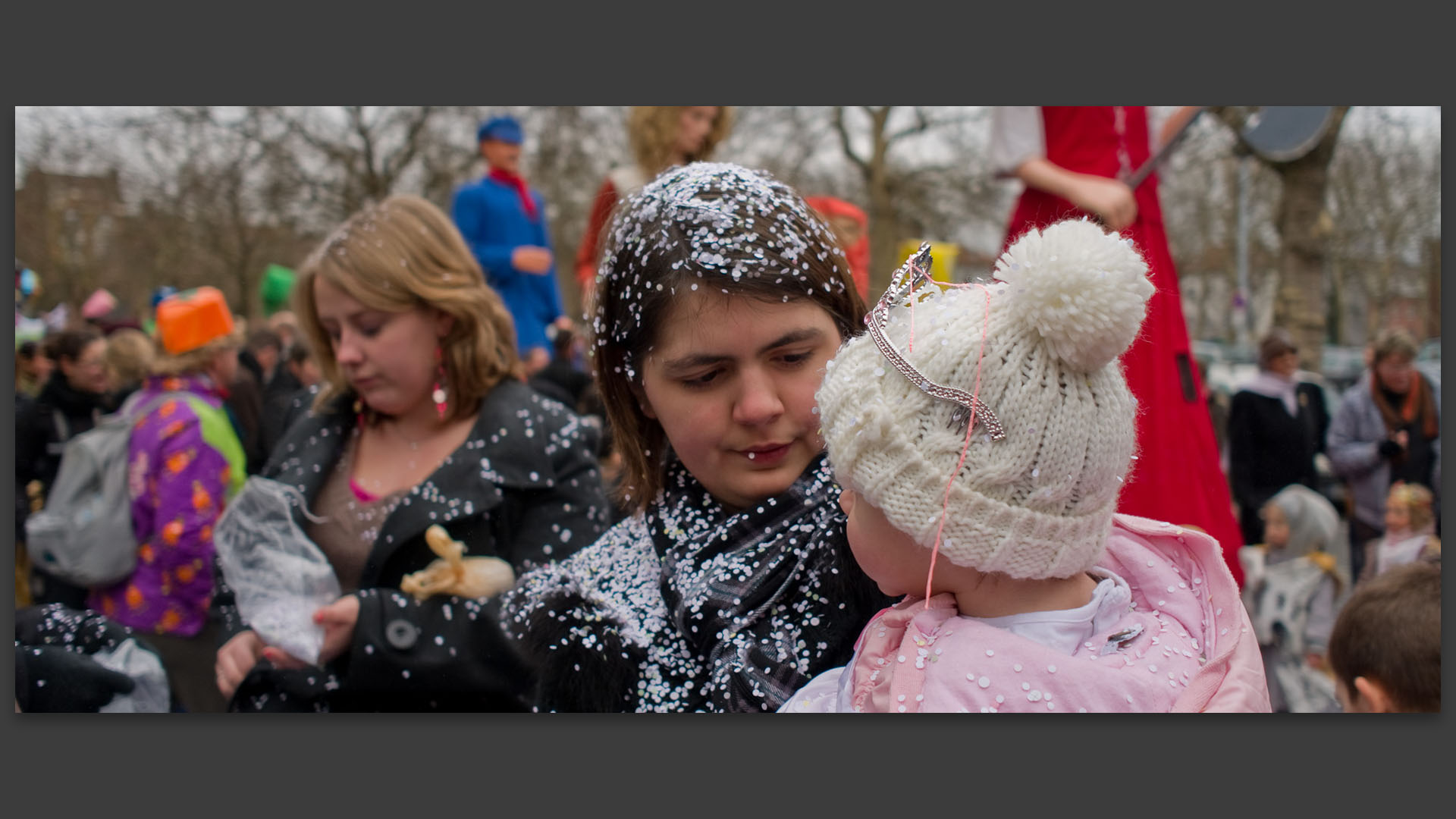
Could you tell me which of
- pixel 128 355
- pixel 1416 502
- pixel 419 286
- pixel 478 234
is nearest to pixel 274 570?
pixel 419 286

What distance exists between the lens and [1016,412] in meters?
1.09

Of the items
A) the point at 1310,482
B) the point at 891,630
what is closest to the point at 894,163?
the point at 1310,482

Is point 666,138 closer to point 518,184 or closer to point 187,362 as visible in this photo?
point 518,184

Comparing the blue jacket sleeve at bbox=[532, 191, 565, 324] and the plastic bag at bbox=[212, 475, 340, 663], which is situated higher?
the blue jacket sleeve at bbox=[532, 191, 565, 324]

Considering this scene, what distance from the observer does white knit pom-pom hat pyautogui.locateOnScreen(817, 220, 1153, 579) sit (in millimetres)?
1069

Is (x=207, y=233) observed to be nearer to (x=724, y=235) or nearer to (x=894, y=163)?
(x=894, y=163)

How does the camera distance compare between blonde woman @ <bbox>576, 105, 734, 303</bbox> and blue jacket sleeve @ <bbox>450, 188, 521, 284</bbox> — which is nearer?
blonde woman @ <bbox>576, 105, 734, 303</bbox>

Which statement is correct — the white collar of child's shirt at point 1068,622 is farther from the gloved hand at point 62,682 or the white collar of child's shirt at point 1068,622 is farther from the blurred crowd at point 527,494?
the gloved hand at point 62,682

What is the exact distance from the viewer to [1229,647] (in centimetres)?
122

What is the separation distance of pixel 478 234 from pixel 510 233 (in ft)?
0.40

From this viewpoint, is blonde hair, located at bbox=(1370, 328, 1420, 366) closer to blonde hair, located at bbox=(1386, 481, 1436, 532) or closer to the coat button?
blonde hair, located at bbox=(1386, 481, 1436, 532)

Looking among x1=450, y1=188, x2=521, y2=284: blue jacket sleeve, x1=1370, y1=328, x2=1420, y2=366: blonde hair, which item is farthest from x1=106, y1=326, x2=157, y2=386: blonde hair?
x1=1370, y1=328, x2=1420, y2=366: blonde hair

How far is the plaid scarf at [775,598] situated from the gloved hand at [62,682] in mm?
1408

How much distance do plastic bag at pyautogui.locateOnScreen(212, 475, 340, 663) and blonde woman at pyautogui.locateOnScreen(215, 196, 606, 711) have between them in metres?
0.05
